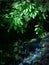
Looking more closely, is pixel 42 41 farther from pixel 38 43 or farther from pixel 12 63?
pixel 12 63

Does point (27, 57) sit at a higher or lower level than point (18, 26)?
lower

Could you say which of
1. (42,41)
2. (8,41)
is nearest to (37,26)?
(42,41)

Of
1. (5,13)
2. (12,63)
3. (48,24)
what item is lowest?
(12,63)

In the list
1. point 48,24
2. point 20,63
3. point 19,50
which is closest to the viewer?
point 20,63

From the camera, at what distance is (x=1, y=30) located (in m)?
5.29

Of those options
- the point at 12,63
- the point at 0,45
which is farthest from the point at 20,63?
the point at 0,45

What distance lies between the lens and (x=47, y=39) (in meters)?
5.36

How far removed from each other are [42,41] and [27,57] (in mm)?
592

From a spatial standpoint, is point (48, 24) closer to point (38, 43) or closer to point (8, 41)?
point (38, 43)

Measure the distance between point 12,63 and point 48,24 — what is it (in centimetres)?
136

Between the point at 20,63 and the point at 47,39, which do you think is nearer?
the point at 20,63

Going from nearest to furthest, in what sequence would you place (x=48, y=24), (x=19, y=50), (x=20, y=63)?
(x=20, y=63), (x=19, y=50), (x=48, y=24)

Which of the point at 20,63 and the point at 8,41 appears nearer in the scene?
the point at 20,63

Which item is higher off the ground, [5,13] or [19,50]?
[5,13]
